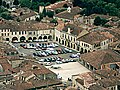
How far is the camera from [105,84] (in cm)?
3441

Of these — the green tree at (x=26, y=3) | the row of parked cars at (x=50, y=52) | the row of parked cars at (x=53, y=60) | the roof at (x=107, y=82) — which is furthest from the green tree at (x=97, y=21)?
the roof at (x=107, y=82)

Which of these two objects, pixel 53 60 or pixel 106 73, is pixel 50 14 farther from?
pixel 106 73

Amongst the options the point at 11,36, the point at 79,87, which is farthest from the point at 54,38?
the point at 79,87

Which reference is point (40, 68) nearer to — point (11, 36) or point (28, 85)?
point (28, 85)

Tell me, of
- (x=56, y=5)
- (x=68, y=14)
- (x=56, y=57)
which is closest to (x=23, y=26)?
(x=68, y=14)

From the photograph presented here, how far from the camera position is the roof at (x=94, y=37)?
158 feet

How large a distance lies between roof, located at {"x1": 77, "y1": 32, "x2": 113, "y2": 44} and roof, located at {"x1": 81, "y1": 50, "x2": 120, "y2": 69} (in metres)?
4.08

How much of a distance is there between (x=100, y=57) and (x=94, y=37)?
21.4 feet

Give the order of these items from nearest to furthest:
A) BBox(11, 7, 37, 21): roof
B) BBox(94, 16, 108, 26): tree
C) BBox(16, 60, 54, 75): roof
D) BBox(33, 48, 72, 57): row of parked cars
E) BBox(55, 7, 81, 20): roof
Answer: BBox(16, 60, 54, 75): roof
BBox(33, 48, 72, 57): row of parked cars
BBox(94, 16, 108, 26): tree
BBox(11, 7, 37, 21): roof
BBox(55, 7, 81, 20): roof

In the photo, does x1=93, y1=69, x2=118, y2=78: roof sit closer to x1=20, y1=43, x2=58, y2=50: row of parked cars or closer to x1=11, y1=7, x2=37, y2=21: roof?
x1=20, y1=43, x2=58, y2=50: row of parked cars

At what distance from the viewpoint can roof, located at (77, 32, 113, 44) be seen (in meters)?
48.1

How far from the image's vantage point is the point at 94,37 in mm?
48688

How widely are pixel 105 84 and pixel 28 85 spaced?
5.88 metres

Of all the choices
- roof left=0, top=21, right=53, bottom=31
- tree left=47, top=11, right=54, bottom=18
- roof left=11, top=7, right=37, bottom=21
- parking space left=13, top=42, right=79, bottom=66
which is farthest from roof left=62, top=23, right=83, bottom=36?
tree left=47, top=11, right=54, bottom=18
